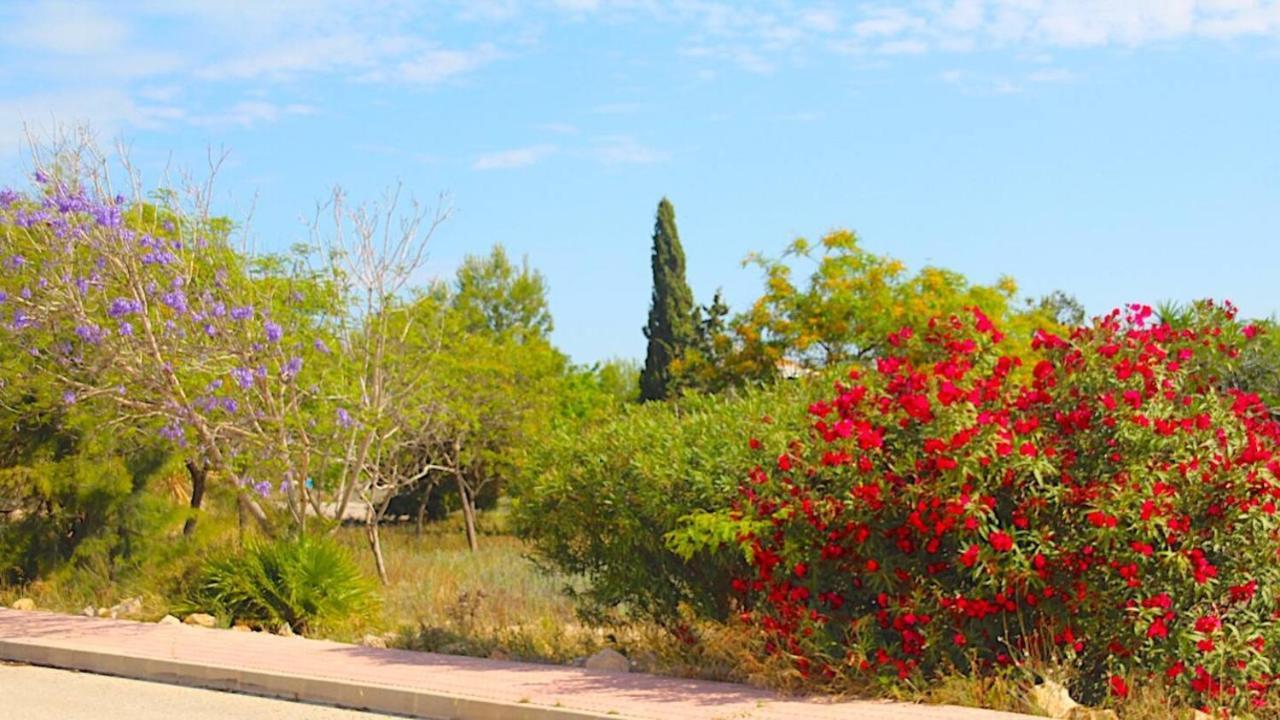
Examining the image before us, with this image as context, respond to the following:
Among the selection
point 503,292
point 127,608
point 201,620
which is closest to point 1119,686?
point 201,620

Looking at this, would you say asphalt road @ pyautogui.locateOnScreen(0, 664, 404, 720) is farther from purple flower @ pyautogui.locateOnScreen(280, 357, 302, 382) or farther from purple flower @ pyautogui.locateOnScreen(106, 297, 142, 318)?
purple flower @ pyautogui.locateOnScreen(280, 357, 302, 382)

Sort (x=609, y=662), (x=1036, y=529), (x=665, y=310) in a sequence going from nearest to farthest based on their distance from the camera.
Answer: (x=1036, y=529) → (x=609, y=662) → (x=665, y=310)

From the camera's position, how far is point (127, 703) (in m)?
11.2

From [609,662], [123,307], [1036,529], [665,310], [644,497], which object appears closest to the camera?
[1036,529]

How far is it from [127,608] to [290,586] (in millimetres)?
3298

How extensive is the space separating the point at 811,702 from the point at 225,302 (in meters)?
10.4

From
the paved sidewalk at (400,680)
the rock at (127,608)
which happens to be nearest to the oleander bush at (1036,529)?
the paved sidewalk at (400,680)

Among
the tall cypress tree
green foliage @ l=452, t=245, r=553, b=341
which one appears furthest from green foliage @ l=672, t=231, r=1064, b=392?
green foliage @ l=452, t=245, r=553, b=341

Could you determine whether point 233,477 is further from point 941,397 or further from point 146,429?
point 941,397

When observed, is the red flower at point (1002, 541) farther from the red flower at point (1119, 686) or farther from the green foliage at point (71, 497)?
the green foliage at point (71, 497)

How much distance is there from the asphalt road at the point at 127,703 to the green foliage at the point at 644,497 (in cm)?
253

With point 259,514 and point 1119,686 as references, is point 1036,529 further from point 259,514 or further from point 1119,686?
point 259,514

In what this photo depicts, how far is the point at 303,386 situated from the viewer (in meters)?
18.3

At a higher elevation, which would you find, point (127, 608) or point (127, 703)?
point (127, 608)
